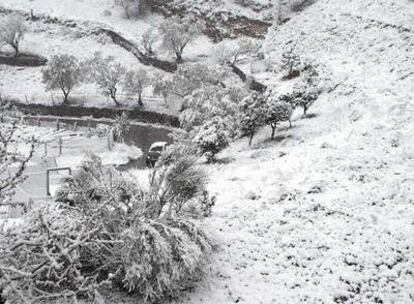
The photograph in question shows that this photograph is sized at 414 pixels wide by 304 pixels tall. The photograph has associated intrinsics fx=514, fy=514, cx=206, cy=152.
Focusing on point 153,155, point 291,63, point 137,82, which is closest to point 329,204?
point 153,155

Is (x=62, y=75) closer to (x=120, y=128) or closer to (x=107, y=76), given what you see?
(x=107, y=76)

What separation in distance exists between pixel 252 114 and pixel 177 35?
67.6ft

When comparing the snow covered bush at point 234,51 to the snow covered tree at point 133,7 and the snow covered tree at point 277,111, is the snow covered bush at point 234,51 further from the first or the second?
the snow covered tree at point 277,111

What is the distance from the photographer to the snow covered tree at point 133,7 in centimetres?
5223

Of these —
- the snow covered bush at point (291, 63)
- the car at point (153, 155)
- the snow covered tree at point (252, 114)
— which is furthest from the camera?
the snow covered bush at point (291, 63)

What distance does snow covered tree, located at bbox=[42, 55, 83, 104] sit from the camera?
3903cm

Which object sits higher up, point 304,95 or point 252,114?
point 304,95

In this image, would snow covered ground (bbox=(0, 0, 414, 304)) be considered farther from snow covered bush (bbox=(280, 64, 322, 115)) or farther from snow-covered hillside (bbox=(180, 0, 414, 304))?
snow covered bush (bbox=(280, 64, 322, 115))

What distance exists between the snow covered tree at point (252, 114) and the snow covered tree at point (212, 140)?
5.81ft

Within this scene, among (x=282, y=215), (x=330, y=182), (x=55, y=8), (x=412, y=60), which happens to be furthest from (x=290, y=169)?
(x=55, y=8)

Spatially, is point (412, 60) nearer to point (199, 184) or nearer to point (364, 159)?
point (364, 159)

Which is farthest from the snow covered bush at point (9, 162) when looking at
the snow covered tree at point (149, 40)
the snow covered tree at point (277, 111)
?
the snow covered tree at point (149, 40)

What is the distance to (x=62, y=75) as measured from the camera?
128 ft

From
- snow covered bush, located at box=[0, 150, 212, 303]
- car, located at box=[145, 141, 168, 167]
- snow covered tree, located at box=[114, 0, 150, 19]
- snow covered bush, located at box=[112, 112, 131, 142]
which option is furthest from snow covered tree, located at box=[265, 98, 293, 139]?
snow covered tree, located at box=[114, 0, 150, 19]
